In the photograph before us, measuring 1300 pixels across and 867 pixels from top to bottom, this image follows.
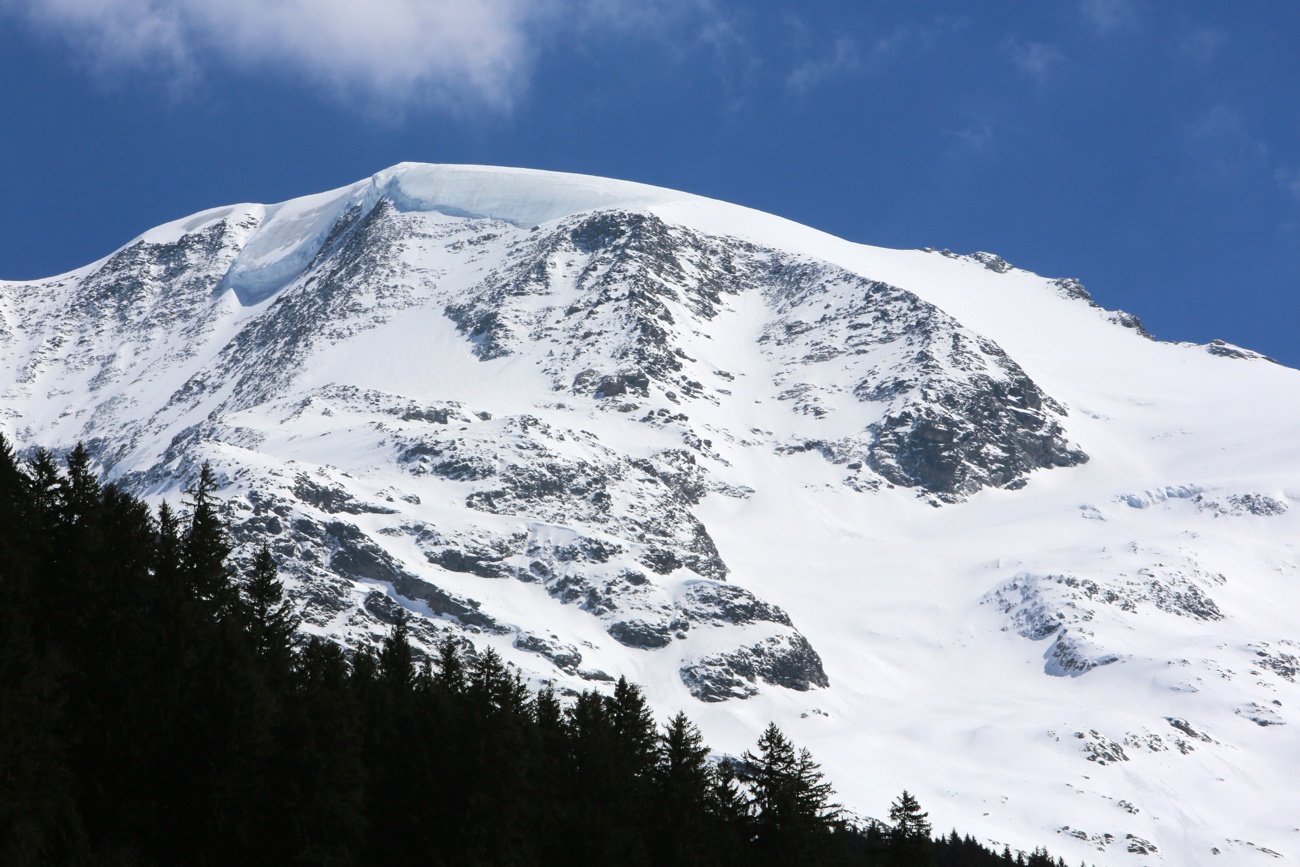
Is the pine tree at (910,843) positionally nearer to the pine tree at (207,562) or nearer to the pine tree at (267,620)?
the pine tree at (267,620)

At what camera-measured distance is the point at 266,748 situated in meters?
49.6

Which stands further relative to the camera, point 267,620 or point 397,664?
point 397,664

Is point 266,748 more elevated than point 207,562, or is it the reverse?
Answer: point 207,562

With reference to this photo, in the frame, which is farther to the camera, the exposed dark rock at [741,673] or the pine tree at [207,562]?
the exposed dark rock at [741,673]

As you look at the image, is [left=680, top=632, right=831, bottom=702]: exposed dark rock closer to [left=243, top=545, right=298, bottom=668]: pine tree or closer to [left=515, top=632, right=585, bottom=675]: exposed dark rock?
[left=515, top=632, right=585, bottom=675]: exposed dark rock

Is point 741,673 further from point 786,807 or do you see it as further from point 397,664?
point 786,807

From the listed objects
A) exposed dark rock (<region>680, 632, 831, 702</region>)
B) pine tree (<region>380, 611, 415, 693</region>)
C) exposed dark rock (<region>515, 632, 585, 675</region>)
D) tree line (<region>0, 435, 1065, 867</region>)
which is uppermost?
exposed dark rock (<region>680, 632, 831, 702</region>)

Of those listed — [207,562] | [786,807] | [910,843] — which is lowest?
[910,843]

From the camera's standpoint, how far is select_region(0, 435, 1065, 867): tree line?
4809 centimetres

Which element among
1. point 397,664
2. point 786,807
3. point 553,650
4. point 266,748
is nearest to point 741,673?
point 553,650

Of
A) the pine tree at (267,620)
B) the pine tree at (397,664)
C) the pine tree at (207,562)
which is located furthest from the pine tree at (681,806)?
the pine tree at (207,562)

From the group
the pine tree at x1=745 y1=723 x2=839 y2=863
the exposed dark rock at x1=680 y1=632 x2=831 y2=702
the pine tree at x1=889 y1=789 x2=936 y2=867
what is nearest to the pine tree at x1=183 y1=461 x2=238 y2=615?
Result: the pine tree at x1=745 y1=723 x2=839 y2=863

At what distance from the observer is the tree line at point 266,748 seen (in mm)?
48094

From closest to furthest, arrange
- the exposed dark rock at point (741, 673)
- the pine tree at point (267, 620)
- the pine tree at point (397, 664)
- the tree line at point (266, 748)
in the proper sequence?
the tree line at point (266, 748), the pine tree at point (267, 620), the pine tree at point (397, 664), the exposed dark rock at point (741, 673)
